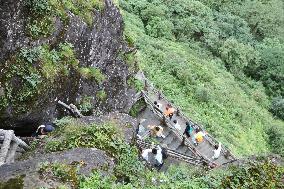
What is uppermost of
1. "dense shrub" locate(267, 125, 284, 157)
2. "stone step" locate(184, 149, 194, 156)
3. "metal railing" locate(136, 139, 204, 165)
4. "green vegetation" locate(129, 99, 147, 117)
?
"metal railing" locate(136, 139, 204, 165)

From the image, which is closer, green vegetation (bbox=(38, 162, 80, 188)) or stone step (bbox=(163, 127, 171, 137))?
green vegetation (bbox=(38, 162, 80, 188))

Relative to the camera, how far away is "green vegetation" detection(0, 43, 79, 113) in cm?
1636

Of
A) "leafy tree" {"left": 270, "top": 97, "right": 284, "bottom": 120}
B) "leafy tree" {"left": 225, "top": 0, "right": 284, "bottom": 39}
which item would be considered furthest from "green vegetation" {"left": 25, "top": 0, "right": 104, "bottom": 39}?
"leafy tree" {"left": 225, "top": 0, "right": 284, "bottom": 39}

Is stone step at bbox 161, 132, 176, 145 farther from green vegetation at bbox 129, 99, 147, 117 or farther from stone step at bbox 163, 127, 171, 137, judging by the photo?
green vegetation at bbox 129, 99, 147, 117

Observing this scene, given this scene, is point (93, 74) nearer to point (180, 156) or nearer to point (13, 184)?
point (180, 156)

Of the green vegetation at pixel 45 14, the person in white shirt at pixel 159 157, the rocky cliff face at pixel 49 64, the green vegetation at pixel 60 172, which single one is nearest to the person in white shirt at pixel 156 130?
the rocky cliff face at pixel 49 64

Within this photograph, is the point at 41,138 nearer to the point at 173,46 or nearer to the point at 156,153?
the point at 156,153

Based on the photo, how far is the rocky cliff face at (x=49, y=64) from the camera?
1631 centimetres

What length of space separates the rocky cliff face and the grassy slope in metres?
12.2

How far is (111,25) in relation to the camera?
73.2 feet

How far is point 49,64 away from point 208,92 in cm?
2031

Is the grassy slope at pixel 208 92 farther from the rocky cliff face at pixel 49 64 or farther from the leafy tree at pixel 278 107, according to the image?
the rocky cliff face at pixel 49 64

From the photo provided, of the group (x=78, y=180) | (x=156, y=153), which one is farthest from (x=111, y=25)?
(x=78, y=180)

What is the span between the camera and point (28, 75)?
16.8 m
